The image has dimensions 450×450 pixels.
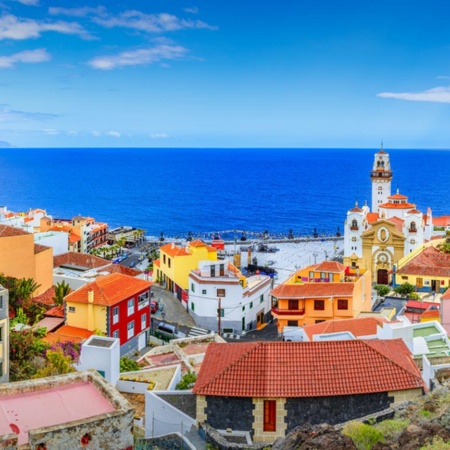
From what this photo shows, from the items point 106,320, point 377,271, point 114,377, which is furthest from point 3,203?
point 114,377

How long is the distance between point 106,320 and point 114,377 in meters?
11.9

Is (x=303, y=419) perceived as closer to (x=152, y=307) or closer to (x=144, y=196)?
(x=152, y=307)

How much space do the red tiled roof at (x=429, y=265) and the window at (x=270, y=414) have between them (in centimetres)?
3921

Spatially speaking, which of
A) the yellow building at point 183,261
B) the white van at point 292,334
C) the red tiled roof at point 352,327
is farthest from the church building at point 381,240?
the red tiled roof at point 352,327

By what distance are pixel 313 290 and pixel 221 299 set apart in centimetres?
617

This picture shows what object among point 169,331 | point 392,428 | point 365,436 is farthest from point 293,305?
point 365,436

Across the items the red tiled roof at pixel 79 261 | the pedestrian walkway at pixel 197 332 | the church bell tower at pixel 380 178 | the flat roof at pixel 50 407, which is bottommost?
the pedestrian walkway at pixel 197 332

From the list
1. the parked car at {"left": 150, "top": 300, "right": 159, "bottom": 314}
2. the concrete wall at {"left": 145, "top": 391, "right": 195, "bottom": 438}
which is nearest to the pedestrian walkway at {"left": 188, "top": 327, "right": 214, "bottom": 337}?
the parked car at {"left": 150, "top": 300, "right": 159, "bottom": 314}

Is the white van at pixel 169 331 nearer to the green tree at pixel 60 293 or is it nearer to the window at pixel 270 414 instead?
the green tree at pixel 60 293

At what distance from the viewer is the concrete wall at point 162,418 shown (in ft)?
56.6

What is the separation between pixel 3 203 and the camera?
15400 cm

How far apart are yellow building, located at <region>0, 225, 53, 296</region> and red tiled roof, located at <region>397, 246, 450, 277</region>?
29566 millimetres

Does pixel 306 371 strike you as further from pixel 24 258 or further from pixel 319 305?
pixel 24 258

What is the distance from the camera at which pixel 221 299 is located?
4206 centimetres
